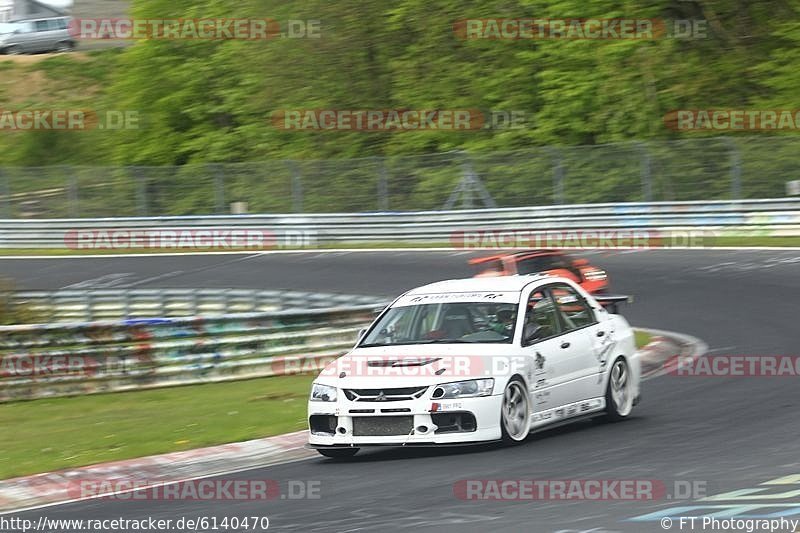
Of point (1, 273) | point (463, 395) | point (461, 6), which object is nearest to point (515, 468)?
point (463, 395)

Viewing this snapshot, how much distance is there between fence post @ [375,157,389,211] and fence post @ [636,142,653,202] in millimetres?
7480

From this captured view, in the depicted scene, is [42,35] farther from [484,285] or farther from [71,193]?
[484,285]

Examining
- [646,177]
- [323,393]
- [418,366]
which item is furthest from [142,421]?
[646,177]

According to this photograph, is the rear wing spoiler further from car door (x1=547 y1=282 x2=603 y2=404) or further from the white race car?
car door (x1=547 y1=282 x2=603 y2=404)

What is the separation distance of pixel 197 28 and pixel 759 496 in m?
47.9

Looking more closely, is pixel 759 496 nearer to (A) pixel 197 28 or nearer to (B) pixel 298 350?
(B) pixel 298 350

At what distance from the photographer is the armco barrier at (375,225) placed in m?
31.1

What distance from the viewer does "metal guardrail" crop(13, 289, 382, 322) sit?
2234 cm

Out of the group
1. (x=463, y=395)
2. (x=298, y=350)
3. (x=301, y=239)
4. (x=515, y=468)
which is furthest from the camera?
(x=301, y=239)

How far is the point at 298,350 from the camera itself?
57.6 ft

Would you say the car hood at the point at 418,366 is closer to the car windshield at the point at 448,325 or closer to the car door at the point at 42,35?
the car windshield at the point at 448,325

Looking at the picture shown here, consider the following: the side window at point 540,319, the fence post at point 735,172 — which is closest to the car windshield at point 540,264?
the side window at point 540,319

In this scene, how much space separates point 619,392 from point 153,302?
48.5ft

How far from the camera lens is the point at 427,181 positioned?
120ft
